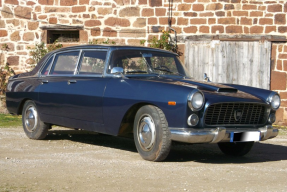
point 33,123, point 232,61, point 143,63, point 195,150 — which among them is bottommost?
point 195,150

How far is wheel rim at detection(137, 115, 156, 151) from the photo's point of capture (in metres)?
6.46

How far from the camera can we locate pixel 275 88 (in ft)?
44.0

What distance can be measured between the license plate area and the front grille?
19 centimetres

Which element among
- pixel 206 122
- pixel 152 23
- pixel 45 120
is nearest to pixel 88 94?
pixel 45 120

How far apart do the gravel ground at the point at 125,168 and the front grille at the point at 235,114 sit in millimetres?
514

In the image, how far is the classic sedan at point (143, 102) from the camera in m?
6.26

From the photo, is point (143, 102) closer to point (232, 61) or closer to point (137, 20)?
point (232, 61)

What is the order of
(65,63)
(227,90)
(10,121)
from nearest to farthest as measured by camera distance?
(227,90)
(65,63)
(10,121)

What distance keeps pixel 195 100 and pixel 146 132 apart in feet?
2.53

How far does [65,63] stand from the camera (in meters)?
8.26

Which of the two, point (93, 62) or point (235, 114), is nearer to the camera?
point (235, 114)

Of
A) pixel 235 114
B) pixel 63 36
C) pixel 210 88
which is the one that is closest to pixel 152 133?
pixel 210 88

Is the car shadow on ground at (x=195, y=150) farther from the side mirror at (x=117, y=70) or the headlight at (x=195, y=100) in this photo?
the side mirror at (x=117, y=70)

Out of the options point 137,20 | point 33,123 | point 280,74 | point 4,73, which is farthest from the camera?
point 4,73
